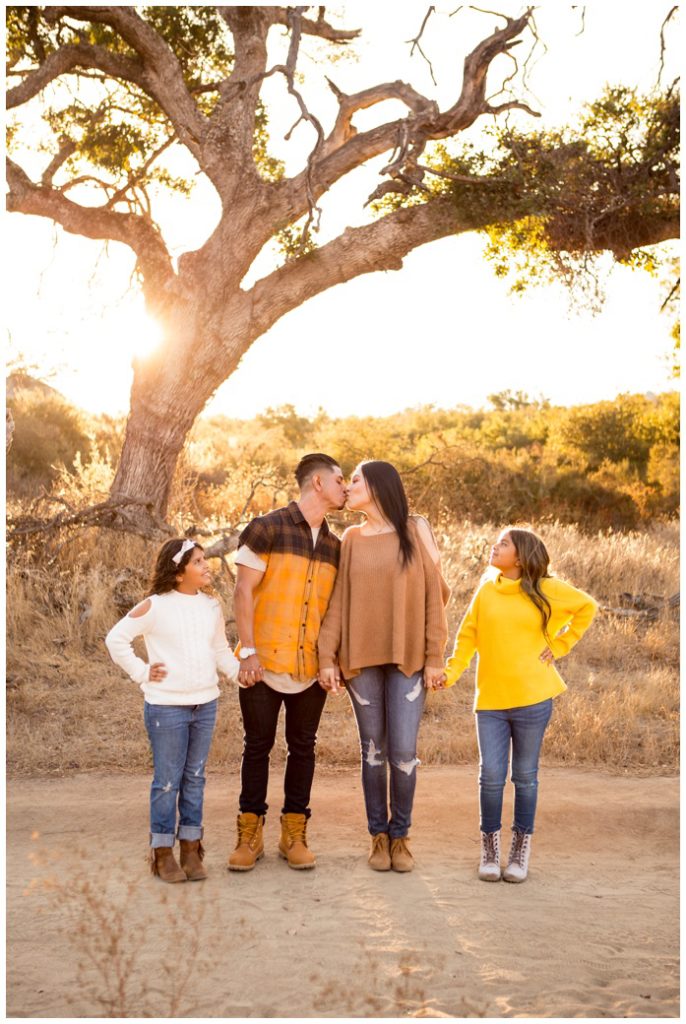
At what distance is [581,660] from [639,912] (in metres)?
4.37

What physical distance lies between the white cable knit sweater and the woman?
1.67 feet

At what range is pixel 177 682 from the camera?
4590 mm

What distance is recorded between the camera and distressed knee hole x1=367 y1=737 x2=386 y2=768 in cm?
479

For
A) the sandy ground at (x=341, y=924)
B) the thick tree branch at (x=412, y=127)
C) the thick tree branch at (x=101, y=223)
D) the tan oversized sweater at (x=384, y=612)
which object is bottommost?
the sandy ground at (x=341, y=924)

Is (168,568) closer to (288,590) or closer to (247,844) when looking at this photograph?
(288,590)

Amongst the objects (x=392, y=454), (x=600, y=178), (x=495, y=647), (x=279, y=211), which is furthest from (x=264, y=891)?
(x=392, y=454)

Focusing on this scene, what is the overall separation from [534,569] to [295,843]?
1748 mm

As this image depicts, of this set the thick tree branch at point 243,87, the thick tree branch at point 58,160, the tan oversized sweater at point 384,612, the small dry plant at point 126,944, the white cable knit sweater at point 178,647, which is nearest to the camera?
the small dry plant at point 126,944

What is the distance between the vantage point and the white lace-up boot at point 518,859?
4.79 metres

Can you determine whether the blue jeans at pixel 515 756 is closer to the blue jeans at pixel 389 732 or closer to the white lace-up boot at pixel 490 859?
the white lace-up boot at pixel 490 859

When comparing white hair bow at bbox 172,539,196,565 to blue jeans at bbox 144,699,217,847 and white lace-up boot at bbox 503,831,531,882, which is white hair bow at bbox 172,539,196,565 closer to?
blue jeans at bbox 144,699,217,847

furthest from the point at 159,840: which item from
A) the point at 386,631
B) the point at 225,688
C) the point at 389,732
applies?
the point at 225,688

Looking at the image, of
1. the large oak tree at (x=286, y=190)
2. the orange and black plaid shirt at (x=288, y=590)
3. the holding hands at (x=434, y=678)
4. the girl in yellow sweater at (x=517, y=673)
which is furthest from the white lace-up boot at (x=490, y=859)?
the large oak tree at (x=286, y=190)

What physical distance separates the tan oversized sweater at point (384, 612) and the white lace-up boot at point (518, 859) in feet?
3.17
